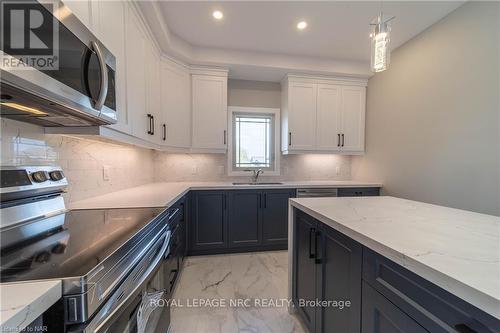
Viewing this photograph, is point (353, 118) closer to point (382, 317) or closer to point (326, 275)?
point (326, 275)

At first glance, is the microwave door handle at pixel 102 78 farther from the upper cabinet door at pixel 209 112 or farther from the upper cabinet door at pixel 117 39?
the upper cabinet door at pixel 209 112

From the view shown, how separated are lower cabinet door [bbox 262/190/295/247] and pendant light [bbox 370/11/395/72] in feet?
5.98

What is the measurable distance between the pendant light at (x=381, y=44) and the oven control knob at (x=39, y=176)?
6.92 feet

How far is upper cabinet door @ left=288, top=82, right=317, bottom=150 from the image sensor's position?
3.11 metres

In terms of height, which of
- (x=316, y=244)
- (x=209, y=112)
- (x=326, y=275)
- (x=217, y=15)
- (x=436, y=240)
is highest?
(x=217, y=15)

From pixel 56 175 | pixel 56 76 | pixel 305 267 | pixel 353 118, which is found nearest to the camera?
pixel 56 76

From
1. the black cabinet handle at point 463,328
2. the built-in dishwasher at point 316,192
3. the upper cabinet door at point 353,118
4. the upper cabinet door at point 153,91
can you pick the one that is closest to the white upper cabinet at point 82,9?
the upper cabinet door at point 153,91

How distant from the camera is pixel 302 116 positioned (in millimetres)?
3148

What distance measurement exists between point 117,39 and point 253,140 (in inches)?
88.2

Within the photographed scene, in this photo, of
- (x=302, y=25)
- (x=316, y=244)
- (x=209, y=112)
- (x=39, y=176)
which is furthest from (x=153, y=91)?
(x=316, y=244)

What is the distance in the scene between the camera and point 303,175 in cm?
350

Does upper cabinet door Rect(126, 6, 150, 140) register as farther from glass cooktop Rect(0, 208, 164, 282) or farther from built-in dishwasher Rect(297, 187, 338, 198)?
built-in dishwasher Rect(297, 187, 338, 198)

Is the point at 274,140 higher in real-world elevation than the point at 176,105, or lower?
lower

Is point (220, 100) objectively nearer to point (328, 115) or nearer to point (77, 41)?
point (328, 115)
